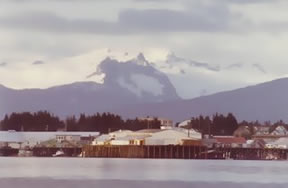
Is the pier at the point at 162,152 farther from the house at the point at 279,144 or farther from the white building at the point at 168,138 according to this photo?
the white building at the point at 168,138

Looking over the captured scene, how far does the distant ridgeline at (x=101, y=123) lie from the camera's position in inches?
1146

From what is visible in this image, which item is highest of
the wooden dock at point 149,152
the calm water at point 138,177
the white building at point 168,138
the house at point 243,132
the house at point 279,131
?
the house at point 279,131

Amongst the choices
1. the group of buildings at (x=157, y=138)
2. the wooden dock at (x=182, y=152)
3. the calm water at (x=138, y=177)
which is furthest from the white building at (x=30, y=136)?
the calm water at (x=138, y=177)

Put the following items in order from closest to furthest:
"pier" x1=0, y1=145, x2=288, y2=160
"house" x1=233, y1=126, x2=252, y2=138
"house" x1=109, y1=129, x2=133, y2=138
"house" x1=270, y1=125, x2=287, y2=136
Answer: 1. "house" x1=109, y1=129, x2=133, y2=138
2. "pier" x1=0, y1=145, x2=288, y2=160
3. "house" x1=233, y1=126, x2=252, y2=138
4. "house" x1=270, y1=125, x2=287, y2=136

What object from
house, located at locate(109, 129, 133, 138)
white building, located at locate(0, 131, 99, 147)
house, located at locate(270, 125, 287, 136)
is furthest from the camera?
house, located at locate(270, 125, 287, 136)

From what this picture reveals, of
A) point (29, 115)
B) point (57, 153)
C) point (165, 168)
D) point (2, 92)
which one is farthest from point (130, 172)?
point (57, 153)

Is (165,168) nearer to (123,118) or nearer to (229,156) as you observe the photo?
(123,118)

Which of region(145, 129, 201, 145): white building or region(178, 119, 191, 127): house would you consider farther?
region(178, 119, 191, 127): house

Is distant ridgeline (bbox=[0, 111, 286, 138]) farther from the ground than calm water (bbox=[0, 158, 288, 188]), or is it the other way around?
distant ridgeline (bbox=[0, 111, 286, 138])

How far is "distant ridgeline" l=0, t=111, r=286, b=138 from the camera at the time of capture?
29.1 m

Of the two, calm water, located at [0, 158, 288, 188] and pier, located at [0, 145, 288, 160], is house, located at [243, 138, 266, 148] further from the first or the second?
calm water, located at [0, 158, 288, 188]

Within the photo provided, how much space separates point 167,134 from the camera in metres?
29.0

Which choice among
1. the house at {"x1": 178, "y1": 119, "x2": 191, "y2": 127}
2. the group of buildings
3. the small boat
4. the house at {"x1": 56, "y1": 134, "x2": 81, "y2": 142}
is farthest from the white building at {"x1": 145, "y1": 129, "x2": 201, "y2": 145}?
the small boat

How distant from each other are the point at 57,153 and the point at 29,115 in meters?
2.43
